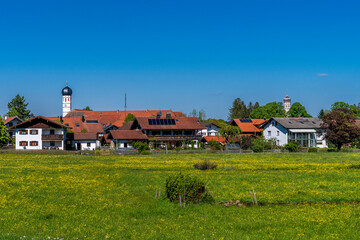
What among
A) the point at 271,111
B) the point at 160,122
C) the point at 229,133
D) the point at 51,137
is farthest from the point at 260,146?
the point at 271,111

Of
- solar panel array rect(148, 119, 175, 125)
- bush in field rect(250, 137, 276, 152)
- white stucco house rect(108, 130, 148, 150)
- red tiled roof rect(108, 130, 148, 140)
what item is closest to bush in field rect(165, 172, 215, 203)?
bush in field rect(250, 137, 276, 152)

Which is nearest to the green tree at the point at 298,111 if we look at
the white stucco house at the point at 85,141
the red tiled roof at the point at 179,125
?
the red tiled roof at the point at 179,125

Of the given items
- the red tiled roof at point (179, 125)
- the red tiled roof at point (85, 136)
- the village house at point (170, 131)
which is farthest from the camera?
the red tiled roof at point (85, 136)

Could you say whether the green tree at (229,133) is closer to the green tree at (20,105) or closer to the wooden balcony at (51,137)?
the wooden balcony at (51,137)

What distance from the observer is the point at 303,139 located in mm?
96750

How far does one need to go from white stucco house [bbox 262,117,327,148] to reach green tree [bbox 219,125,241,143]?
10409mm

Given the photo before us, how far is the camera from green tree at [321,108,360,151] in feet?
265

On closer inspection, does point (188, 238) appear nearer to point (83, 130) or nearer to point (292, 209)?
point (292, 209)

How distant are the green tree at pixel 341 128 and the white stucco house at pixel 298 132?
9.75m

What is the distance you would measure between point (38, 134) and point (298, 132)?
58.1 metres

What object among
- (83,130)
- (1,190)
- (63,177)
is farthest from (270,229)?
(83,130)

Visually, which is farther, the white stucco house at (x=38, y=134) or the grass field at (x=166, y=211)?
the white stucco house at (x=38, y=134)

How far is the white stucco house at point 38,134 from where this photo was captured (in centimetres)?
8869

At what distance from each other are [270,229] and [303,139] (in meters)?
83.2
